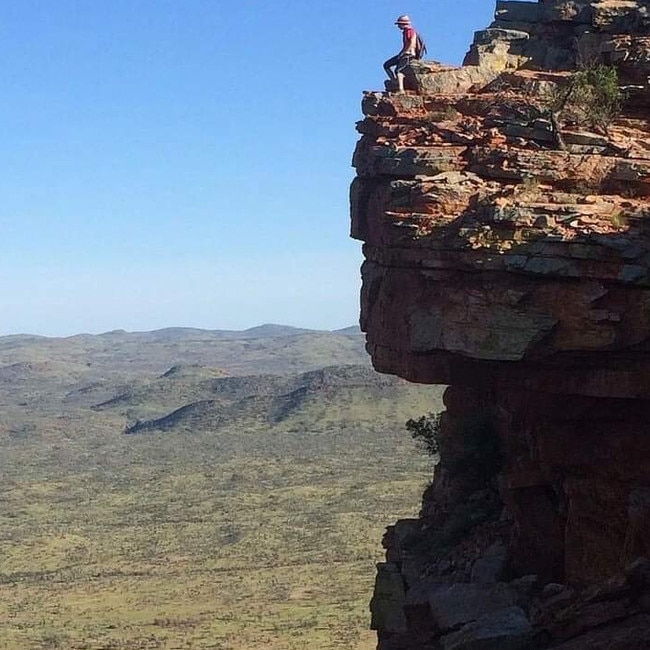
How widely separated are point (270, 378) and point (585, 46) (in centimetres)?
16638

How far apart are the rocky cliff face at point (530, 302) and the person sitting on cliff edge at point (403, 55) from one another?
435 millimetres

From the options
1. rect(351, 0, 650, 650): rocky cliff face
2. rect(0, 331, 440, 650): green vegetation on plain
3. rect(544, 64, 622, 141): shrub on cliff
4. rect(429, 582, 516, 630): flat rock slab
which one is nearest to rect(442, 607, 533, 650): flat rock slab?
rect(351, 0, 650, 650): rocky cliff face

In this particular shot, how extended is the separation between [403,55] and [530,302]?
828 cm

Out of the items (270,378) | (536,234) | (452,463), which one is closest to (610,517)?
(536,234)

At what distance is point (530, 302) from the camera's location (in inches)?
770

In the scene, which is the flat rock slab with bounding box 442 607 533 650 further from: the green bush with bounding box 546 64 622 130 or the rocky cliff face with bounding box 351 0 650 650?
the green bush with bounding box 546 64 622 130

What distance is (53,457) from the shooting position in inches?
5418

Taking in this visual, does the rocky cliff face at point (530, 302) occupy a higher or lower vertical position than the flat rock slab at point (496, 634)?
higher

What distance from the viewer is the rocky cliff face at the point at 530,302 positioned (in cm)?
1898

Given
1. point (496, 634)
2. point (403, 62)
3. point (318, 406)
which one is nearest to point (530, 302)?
point (496, 634)

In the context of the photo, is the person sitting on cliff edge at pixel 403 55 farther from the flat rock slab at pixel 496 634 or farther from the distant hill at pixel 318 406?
the distant hill at pixel 318 406

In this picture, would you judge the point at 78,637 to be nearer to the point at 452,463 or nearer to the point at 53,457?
the point at 452,463

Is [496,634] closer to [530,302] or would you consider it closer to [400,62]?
[530,302]

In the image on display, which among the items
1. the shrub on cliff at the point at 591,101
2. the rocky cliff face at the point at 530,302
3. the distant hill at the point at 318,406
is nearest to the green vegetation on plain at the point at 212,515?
the distant hill at the point at 318,406
